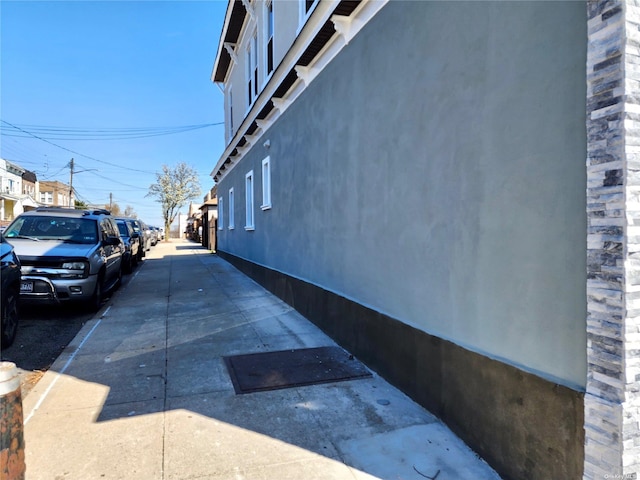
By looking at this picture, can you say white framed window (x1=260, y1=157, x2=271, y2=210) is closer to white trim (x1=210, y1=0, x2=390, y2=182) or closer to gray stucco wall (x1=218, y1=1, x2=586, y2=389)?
white trim (x1=210, y1=0, x2=390, y2=182)

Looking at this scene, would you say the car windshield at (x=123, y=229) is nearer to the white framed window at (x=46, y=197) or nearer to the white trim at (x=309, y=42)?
the white trim at (x=309, y=42)

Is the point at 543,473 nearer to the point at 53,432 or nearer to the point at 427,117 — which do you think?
the point at 427,117

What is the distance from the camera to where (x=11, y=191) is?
38000 mm

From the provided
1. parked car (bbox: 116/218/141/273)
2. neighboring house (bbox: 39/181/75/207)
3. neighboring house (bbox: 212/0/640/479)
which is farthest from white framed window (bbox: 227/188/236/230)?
neighboring house (bbox: 39/181/75/207)

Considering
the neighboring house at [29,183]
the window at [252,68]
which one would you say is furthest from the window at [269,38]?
the neighboring house at [29,183]

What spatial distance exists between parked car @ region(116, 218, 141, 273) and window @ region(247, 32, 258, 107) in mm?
6283

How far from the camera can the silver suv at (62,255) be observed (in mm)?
6383

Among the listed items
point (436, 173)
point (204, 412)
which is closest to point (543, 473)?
point (436, 173)

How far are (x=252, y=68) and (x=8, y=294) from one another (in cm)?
888

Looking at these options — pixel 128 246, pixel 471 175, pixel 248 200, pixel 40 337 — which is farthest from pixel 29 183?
pixel 471 175

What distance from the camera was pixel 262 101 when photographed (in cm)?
894

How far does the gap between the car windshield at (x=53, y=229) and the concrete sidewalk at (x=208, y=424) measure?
279 centimetres

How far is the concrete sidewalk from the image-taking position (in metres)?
2.72

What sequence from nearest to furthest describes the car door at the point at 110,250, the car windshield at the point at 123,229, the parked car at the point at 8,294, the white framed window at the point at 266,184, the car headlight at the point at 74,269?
the parked car at the point at 8,294 < the car headlight at the point at 74,269 < the car door at the point at 110,250 < the white framed window at the point at 266,184 < the car windshield at the point at 123,229
